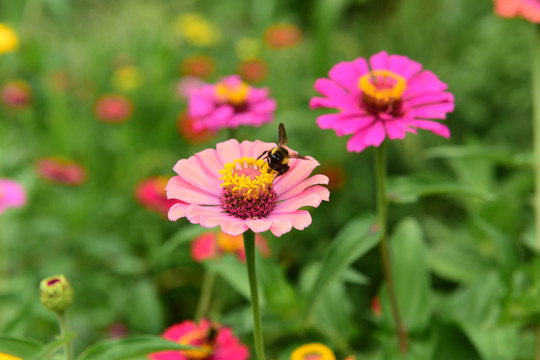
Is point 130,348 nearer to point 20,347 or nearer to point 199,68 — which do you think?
point 20,347

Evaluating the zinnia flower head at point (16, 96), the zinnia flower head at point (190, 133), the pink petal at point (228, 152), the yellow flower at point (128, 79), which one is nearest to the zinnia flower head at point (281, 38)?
the yellow flower at point (128, 79)

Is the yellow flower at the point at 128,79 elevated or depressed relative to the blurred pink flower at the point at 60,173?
elevated

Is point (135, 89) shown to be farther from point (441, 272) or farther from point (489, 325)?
point (489, 325)

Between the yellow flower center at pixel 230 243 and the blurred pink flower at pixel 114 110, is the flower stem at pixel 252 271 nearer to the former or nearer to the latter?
the yellow flower center at pixel 230 243

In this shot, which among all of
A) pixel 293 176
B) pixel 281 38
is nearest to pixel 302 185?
pixel 293 176

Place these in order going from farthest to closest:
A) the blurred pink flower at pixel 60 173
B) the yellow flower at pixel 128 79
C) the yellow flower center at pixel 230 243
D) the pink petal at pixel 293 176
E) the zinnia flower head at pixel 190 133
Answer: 1. the yellow flower at pixel 128 79
2. the zinnia flower head at pixel 190 133
3. the blurred pink flower at pixel 60 173
4. the yellow flower center at pixel 230 243
5. the pink petal at pixel 293 176
